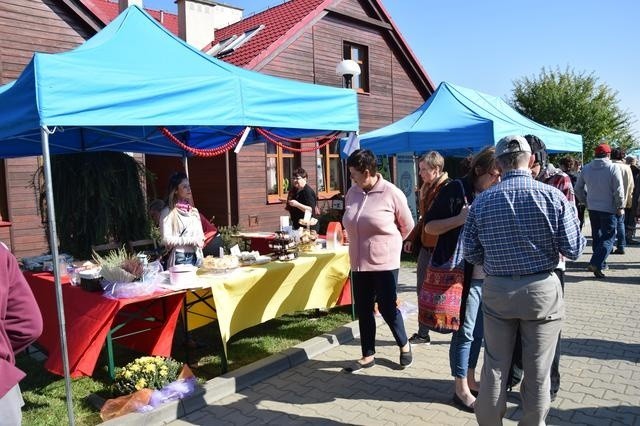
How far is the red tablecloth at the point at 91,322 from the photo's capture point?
11.5ft

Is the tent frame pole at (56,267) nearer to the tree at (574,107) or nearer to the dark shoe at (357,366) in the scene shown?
the dark shoe at (357,366)

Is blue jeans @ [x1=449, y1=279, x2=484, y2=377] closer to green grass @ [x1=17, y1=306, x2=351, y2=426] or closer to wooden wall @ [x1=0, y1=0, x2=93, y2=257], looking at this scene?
green grass @ [x1=17, y1=306, x2=351, y2=426]

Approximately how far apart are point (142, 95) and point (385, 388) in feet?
9.07

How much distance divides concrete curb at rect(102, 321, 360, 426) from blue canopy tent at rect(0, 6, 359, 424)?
509 millimetres

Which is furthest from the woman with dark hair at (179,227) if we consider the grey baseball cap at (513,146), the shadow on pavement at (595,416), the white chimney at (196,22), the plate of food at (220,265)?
the white chimney at (196,22)

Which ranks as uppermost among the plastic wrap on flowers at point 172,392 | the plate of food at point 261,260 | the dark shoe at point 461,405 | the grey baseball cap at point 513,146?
the grey baseball cap at point 513,146

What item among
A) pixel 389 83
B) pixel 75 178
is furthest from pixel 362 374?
pixel 389 83

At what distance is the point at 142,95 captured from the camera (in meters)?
3.45

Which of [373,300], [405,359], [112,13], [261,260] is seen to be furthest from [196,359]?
[112,13]

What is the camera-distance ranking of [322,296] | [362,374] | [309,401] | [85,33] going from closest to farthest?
[309,401] < [362,374] < [322,296] < [85,33]

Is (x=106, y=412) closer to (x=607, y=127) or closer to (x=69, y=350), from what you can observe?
(x=69, y=350)

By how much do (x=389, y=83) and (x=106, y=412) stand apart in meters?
13.6

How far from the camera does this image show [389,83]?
50.3ft

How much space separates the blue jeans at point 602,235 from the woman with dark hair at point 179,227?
6.03 metres
